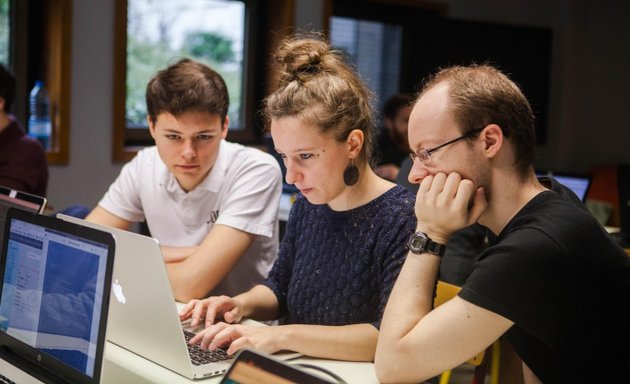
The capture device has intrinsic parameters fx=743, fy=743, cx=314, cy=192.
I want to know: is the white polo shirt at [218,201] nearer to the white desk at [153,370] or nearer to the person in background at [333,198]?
the person in background at [333,198]

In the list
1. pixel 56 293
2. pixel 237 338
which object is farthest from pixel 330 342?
pixel 56 293

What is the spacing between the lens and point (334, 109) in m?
1.68

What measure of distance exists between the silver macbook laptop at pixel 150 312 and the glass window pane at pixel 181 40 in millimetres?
3146

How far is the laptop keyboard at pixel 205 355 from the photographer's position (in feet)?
4.76

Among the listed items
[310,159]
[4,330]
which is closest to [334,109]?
[310,159]

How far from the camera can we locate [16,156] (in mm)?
3184

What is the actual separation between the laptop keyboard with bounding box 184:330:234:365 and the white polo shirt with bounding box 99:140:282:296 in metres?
0.65

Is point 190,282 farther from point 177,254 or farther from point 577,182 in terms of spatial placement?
point 577,182

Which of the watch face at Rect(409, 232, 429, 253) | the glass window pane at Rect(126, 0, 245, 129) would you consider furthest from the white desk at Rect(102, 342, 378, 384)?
the glass window pane at Rect(126, 0, 245, 129)

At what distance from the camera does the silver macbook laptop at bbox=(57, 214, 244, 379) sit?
1.36 m

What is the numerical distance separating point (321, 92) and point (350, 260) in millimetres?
391

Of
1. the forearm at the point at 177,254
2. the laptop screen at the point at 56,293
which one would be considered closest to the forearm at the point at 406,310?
the laptop screen at the point at 56,293

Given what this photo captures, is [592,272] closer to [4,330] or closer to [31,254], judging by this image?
[31,254]

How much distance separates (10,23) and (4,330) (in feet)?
10.0
